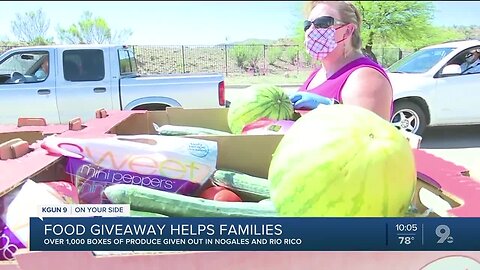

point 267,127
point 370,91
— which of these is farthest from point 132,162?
point 370,91

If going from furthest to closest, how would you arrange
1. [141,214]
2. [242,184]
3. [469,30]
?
[242,184] < [469,30] < [141,214]

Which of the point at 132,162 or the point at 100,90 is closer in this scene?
the point at 132,162

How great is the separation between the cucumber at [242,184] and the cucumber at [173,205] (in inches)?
10.7

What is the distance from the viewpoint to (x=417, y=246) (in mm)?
1098

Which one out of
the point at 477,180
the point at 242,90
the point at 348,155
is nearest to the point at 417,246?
the point at 348,155

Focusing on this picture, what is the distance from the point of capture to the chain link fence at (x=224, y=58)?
1304mm

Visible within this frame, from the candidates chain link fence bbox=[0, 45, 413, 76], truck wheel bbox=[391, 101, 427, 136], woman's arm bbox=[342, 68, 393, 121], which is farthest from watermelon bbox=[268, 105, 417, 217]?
truck wheel bbox=[391, 101, 427, 136]

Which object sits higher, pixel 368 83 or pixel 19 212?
pixel 368 83

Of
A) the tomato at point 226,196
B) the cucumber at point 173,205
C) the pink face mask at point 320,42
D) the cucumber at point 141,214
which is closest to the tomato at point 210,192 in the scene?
the tomato at point 226,196

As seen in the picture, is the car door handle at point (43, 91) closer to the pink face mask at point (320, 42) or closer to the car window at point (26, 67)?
the car window at point (26, 67)

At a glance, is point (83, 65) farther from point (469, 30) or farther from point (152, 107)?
point (469, 30)

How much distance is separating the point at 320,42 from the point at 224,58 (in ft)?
1.58

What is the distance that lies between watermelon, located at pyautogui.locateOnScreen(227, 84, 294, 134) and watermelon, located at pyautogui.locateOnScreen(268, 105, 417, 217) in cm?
71

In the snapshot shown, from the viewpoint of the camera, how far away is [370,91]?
71.2 inches
